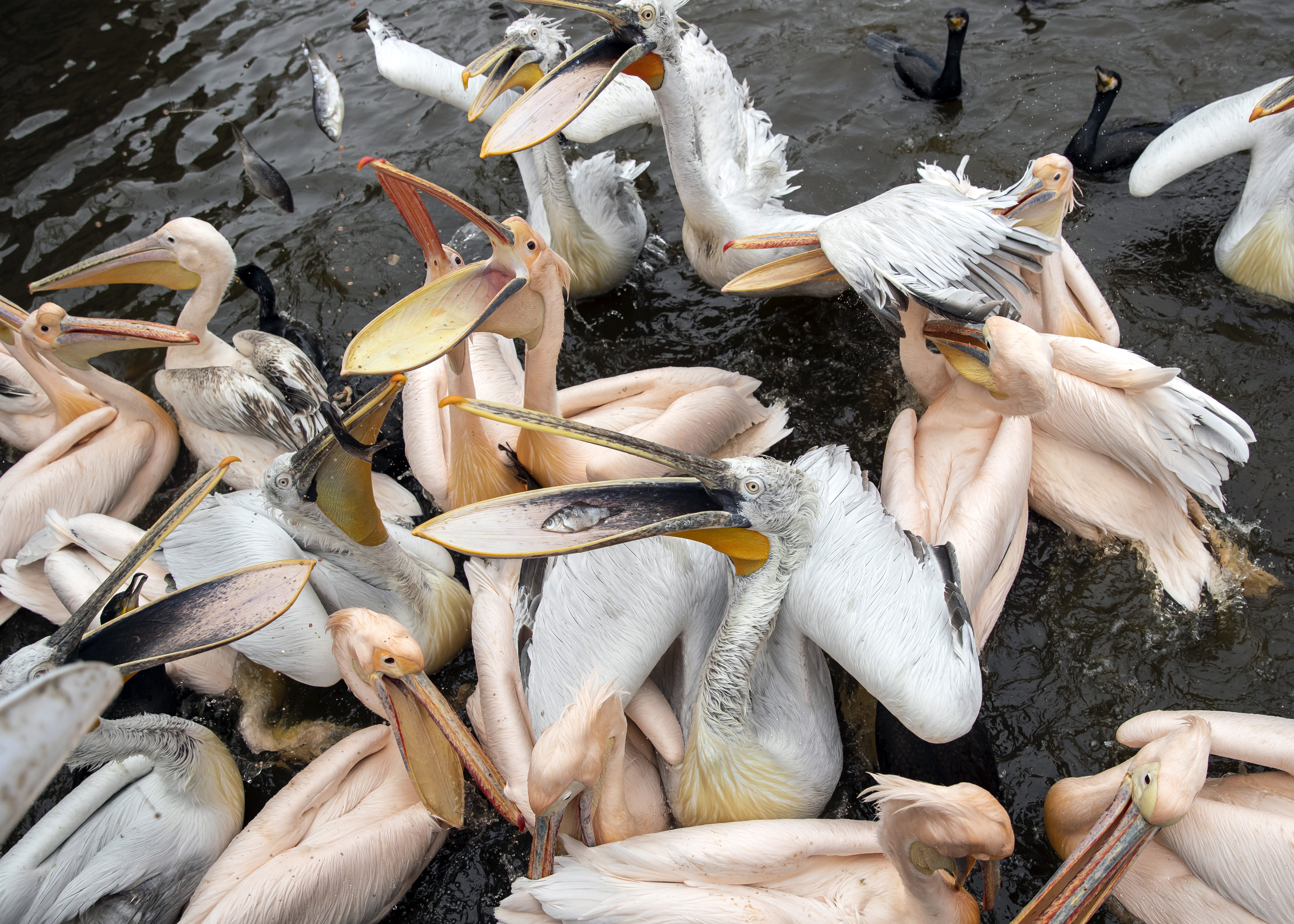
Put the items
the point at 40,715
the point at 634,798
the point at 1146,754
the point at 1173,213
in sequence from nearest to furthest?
1. the point at 40,715
2. the point at 1146,754
3. the point at 634,798
4. the point at 1173,213

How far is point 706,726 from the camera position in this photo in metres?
2.33

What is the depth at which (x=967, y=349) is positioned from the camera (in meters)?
2.73

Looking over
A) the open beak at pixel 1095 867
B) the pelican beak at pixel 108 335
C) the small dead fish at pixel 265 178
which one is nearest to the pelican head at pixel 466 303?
the pelican beak at pixel 108 335

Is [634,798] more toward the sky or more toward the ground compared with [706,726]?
more toward the ground

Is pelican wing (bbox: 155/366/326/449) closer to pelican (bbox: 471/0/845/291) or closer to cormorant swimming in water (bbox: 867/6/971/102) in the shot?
pelican (bbox: 471/0/845/291)

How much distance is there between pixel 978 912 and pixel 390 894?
5.20ft

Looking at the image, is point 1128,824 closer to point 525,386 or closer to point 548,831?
point 548,831

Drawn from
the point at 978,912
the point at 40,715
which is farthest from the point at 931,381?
the point at 40,715

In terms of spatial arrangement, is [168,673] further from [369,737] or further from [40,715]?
[40,715]

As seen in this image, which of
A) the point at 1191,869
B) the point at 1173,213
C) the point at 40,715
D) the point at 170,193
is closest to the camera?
the point at 40,715

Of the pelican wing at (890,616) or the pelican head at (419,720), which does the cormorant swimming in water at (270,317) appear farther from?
the pelican wing at (890,616)

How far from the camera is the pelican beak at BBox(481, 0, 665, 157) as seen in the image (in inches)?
111

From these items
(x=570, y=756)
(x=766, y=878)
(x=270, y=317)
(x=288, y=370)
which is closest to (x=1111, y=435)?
(x=766, y=878)

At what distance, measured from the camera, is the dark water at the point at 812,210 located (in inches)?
114
